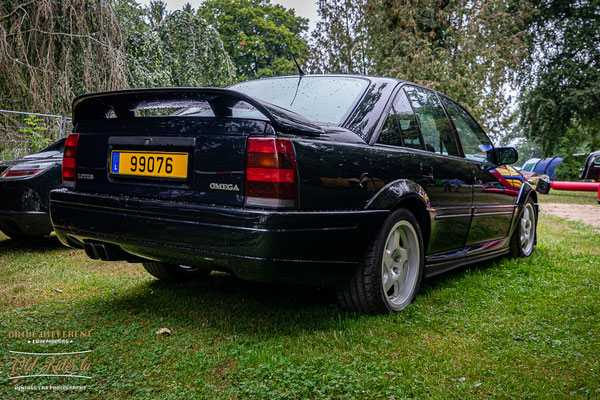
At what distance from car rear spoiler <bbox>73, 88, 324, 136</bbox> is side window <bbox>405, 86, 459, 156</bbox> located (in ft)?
3.90

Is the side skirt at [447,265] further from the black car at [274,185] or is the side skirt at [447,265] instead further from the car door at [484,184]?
the car door at [484,184]

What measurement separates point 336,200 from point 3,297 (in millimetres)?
2419

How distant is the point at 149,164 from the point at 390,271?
1.56 meters

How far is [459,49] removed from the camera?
14.5 metres

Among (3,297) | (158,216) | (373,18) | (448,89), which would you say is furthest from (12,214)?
(373,18)

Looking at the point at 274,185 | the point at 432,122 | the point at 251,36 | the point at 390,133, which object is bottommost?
Result: the point at 274,185

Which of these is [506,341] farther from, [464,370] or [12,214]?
[12,214]

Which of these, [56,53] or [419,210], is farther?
[56,53]

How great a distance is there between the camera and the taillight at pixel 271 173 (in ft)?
7.22

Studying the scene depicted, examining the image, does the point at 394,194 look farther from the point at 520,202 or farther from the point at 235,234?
the point at 520,202

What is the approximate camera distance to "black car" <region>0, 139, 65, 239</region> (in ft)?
15.2

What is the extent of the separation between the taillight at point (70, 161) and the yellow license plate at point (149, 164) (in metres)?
0.33

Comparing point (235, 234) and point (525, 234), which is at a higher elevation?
point (235, 234)

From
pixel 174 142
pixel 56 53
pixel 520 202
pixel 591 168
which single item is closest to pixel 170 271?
pixel 174 142
